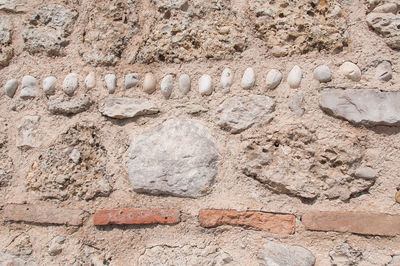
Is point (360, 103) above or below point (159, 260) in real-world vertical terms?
above

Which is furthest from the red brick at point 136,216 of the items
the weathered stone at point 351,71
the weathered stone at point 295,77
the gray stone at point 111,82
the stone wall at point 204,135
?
the weathered stone at point 351,71

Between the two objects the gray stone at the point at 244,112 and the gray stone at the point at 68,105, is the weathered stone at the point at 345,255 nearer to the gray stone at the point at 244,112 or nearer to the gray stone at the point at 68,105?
the gray stone at the point at 244,112

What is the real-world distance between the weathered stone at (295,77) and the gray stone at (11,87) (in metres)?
0.80

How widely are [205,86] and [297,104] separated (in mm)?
243

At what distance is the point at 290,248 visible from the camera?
91 cm

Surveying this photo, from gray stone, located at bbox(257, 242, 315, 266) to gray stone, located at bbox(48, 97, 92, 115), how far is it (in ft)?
2.03

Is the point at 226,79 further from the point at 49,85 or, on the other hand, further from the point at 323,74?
the point at 49,85

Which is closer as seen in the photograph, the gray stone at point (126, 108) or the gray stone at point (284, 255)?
the gray stone at point (284, 255)

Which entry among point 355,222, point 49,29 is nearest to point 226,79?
point 355,222

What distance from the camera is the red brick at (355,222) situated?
882 millimetres

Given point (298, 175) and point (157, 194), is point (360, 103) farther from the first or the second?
point (157, 194)

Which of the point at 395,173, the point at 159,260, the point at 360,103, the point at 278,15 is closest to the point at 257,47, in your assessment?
the point at 278,15

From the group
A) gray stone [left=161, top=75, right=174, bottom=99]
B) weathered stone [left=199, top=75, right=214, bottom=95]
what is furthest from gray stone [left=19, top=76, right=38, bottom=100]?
weathered stone [left=199, top=75, right=214, bottom=95]

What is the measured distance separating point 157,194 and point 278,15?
574 mm
